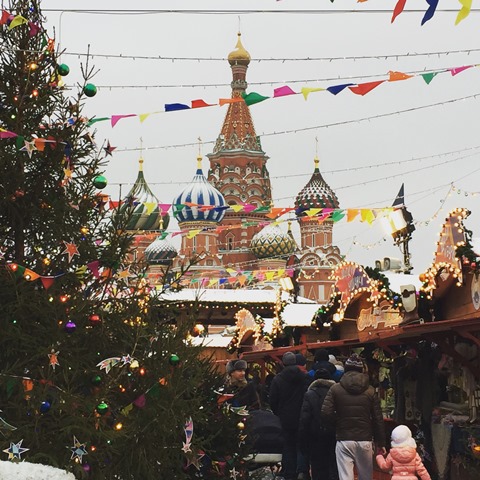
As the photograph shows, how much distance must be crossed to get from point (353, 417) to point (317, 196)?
75.8 m

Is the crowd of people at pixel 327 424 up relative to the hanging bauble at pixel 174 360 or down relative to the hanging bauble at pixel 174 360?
down

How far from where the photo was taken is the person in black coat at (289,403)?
1098 cm

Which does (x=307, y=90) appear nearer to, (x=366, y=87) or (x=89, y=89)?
(x=366, y=87)

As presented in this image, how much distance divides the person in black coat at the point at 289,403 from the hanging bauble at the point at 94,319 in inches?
165

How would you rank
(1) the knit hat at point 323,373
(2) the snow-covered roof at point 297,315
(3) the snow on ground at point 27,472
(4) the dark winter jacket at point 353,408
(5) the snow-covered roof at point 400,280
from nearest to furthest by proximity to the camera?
(3) the snow on ground at point 27,472 < (4) the dark winter jacket at point 353,408 < (1) the knit hat at point 323,373 < (5) the snow-covered roof at point 400,280 < (2) the snow-covered roof at point 297,315

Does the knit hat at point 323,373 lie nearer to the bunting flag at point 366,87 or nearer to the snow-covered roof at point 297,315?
the bunting flag at point 366,87

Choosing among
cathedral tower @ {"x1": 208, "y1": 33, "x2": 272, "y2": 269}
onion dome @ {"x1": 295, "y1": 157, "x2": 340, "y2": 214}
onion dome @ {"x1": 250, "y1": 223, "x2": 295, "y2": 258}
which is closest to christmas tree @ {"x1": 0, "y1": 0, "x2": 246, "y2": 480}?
onion dome @ {"x1": 250, "y1": 223, "x2": 295, "y2": 258}

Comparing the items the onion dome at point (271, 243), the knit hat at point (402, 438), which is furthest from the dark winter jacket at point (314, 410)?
the onion dome at point (271, 243)

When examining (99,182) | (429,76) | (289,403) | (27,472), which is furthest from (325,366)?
(27,472)

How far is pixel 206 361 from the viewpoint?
26.8ft

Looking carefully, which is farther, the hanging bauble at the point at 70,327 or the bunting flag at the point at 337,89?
the bunting flag at the point at 337,89

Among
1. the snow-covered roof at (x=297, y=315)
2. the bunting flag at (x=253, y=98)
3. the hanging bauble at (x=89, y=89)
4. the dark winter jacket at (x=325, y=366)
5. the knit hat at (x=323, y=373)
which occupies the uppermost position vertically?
the bunting flag at (x=253, y=98)

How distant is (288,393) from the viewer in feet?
36.3

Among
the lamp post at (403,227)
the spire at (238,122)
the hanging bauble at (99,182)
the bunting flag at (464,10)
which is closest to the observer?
the bunting flag at (464,10)
